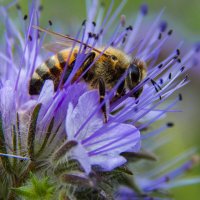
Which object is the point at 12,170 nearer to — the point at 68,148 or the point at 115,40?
the point at 68,148

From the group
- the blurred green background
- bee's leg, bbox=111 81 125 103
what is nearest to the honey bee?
bee's leg, bbox=111 81 125 103

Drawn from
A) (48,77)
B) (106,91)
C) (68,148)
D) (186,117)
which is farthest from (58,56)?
(186,117)

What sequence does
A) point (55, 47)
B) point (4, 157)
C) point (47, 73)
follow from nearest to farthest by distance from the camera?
point (4, 157) → point (47, 73) → point (55, 47)

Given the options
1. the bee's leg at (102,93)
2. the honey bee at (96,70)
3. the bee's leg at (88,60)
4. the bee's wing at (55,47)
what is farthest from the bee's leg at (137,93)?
the bee's wing at (55,47)

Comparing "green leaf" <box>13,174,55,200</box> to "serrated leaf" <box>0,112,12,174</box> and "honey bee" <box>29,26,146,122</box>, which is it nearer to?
"serrated leaf" <box>0,112,12,174</box>

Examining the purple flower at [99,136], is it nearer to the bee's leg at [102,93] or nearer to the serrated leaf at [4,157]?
the bee's leg at [102,93]

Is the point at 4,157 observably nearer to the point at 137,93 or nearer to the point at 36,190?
the point at 36,190

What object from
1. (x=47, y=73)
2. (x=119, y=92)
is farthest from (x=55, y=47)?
(x=119, y=92)
